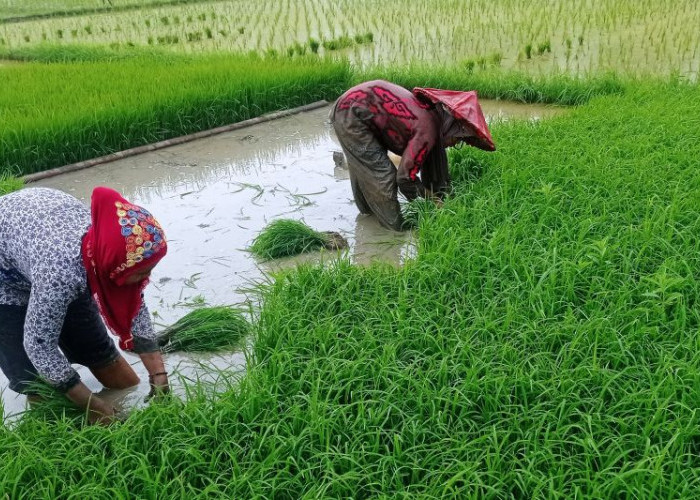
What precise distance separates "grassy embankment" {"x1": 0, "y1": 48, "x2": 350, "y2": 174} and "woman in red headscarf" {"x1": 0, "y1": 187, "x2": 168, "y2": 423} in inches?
140

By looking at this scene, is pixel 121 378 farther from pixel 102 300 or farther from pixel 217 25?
pixel 217 25

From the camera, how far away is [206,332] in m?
3.29

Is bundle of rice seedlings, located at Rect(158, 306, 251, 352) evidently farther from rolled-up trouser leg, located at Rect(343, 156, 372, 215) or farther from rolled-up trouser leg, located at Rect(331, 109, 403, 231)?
rolled-up trouser leg, located at Rect(343, 156, 372, 215)

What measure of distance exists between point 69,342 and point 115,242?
2.92ft

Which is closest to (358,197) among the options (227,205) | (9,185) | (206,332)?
(227,205)

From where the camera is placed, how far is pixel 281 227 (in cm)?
428

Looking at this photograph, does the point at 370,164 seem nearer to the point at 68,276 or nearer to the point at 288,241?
the point at 288,241

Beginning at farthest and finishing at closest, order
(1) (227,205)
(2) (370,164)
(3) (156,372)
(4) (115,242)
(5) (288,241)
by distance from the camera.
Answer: (1) (227,205) → (2) (370,164) → (5) (288,241) → (3) (156,372) → (4) (115,242)

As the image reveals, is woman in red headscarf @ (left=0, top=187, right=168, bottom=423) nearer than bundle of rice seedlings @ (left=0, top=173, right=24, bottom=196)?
Yes

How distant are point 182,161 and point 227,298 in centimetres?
280

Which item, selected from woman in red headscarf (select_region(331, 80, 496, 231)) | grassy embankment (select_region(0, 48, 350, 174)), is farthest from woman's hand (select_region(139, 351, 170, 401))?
grassy embankment (select_region(0, 48, 350, 174))

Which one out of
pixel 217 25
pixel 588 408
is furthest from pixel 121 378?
pixel 217 25

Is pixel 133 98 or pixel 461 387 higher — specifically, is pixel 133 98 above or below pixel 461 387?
above

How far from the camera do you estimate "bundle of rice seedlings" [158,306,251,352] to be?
10.8ft
